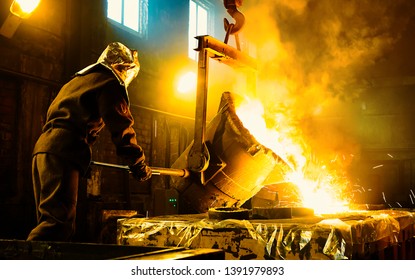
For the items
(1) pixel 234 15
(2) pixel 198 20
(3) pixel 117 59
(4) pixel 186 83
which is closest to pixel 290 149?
(1) pixel 234 15

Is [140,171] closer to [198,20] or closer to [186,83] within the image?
[186,83]

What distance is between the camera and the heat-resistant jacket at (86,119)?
3.12m

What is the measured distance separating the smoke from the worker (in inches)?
110

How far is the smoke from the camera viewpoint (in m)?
7.66

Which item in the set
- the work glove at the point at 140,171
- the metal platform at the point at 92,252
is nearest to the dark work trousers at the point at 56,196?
the work glove at the point at 140,171

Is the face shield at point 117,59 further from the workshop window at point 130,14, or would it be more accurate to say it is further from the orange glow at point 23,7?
the workshop window at point 130,14

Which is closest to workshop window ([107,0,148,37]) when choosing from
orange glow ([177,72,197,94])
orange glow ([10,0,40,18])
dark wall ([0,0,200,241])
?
dark wall ([0,0,200,241])

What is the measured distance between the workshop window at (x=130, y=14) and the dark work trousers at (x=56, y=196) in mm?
5215

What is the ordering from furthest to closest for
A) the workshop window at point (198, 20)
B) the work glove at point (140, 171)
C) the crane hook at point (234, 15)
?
1. the workshop window at point (198, 20)
2. the crane hook at point (234, 15)
3. the work glove at point (140, 171)

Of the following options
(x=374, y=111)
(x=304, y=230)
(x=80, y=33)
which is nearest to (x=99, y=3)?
(x=80, y=33)

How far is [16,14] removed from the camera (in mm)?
5164

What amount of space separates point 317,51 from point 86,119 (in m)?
6.90

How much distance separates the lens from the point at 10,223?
5719 millimetres
